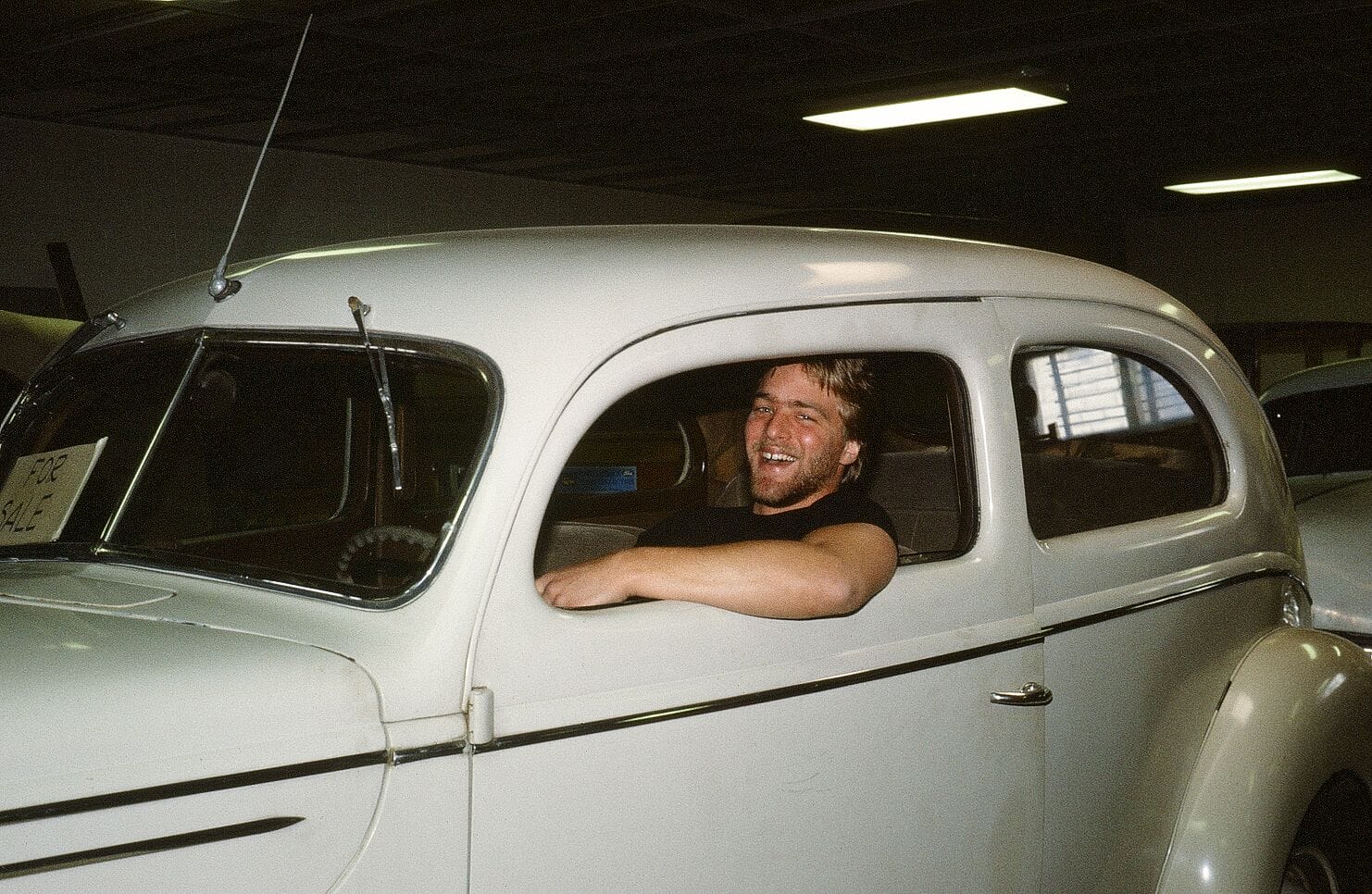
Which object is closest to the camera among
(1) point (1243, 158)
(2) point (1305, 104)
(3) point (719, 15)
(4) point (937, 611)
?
(4) point (937, 611)

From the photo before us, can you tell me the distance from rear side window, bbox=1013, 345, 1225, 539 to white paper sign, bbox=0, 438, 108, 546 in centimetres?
167

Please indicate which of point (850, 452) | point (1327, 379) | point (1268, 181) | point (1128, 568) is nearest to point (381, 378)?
point (850, 452)

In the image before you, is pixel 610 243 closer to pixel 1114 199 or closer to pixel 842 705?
pixel 842 705

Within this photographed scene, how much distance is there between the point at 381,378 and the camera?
185cm

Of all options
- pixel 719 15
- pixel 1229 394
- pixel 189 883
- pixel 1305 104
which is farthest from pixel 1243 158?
pixel 189 883

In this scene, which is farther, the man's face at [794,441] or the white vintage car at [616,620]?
the man's face at [794,441]

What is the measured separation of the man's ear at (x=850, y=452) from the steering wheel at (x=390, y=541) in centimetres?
86

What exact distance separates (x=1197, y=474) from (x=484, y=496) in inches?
73.3

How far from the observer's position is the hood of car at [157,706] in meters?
1.38

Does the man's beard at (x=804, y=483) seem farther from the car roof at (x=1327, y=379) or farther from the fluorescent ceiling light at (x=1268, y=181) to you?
the fluorescent ceiling light at (x=1268, y=181)

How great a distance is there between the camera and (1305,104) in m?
12.3

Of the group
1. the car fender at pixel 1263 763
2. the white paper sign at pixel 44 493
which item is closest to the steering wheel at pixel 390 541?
the white paper sign at pixel 44 493

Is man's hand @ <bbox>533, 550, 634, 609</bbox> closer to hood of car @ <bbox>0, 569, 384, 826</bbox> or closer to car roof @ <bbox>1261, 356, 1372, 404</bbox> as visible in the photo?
hood of car @ <bbox>0, 569, 384, 826</bbox>

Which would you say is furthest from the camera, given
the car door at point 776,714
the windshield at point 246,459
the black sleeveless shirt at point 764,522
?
the black sleeveless shirt at point 764,522
